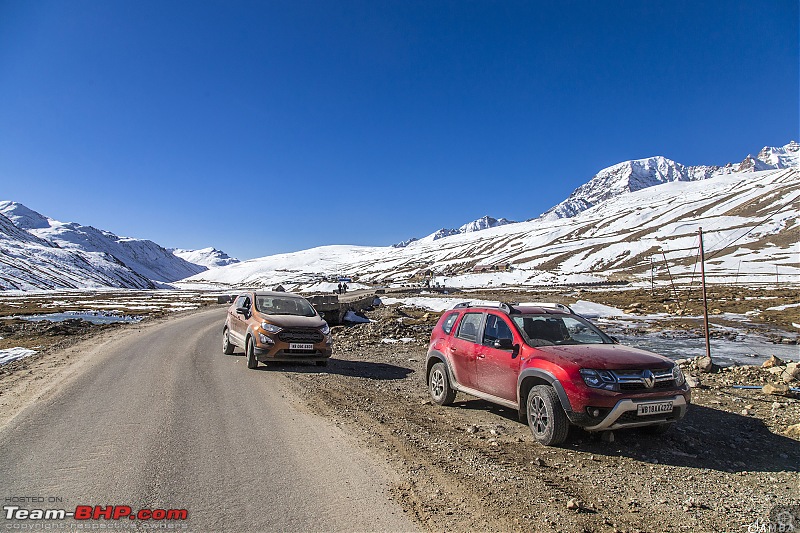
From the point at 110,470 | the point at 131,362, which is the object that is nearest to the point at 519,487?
the point at 110,470

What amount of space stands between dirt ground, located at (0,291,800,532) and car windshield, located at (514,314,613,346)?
1313 millimetres

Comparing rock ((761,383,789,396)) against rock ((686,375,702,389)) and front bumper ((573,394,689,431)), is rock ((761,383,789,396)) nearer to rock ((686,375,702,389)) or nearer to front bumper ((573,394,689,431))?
rock ((686,375,702,389))

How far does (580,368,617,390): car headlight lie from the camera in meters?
5.43

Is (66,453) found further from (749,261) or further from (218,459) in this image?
(749,261)

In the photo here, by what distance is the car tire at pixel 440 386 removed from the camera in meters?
7.90

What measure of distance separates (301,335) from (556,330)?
687 centimetres

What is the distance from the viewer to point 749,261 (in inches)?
3939

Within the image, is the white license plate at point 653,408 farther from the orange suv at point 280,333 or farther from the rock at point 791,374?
the orange suv at point 280,333

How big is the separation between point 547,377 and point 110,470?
204 inches

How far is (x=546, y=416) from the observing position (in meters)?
5.82

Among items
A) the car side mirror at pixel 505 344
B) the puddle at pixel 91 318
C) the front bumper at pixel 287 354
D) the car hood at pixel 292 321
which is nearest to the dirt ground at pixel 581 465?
the car side mirror at pixel 505 344

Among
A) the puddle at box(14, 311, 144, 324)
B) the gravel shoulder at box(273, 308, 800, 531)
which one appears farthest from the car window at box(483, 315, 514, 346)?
the puddle at box(14, 311, 144, 324)

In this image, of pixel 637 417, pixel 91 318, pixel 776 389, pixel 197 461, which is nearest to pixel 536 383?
pixel 637 417

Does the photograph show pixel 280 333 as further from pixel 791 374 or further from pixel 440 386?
pixel 791 374
